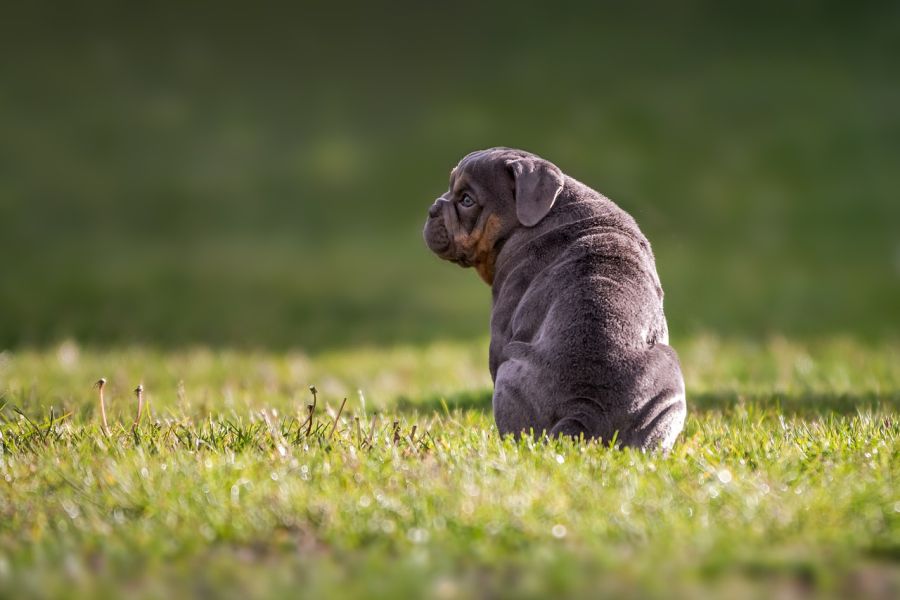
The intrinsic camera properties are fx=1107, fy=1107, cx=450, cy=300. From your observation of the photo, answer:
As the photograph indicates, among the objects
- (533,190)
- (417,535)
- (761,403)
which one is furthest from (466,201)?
(761,403)

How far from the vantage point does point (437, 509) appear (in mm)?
A: 3514

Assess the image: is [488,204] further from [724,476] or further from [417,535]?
[417,535]

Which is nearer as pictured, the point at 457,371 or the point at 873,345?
the point at 457,371

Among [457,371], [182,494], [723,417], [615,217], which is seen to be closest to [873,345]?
[457,371]

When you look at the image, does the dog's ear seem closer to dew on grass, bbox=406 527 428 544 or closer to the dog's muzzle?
the dog's muzzle

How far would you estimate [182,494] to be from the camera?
3682mm

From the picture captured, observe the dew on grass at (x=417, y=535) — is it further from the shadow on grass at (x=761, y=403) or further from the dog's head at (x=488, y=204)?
the shadow on grass at (x=761, y=403)

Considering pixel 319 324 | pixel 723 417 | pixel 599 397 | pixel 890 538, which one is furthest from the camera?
pixel 319 324

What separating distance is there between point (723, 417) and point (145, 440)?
2905mm

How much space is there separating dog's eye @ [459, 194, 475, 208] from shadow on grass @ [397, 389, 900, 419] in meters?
1.22

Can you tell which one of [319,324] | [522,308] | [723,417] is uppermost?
[522,308]

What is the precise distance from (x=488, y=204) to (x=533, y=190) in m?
0.24

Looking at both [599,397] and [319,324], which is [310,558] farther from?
[319,324]

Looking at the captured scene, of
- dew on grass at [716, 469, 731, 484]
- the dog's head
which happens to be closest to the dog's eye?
the dog's head
